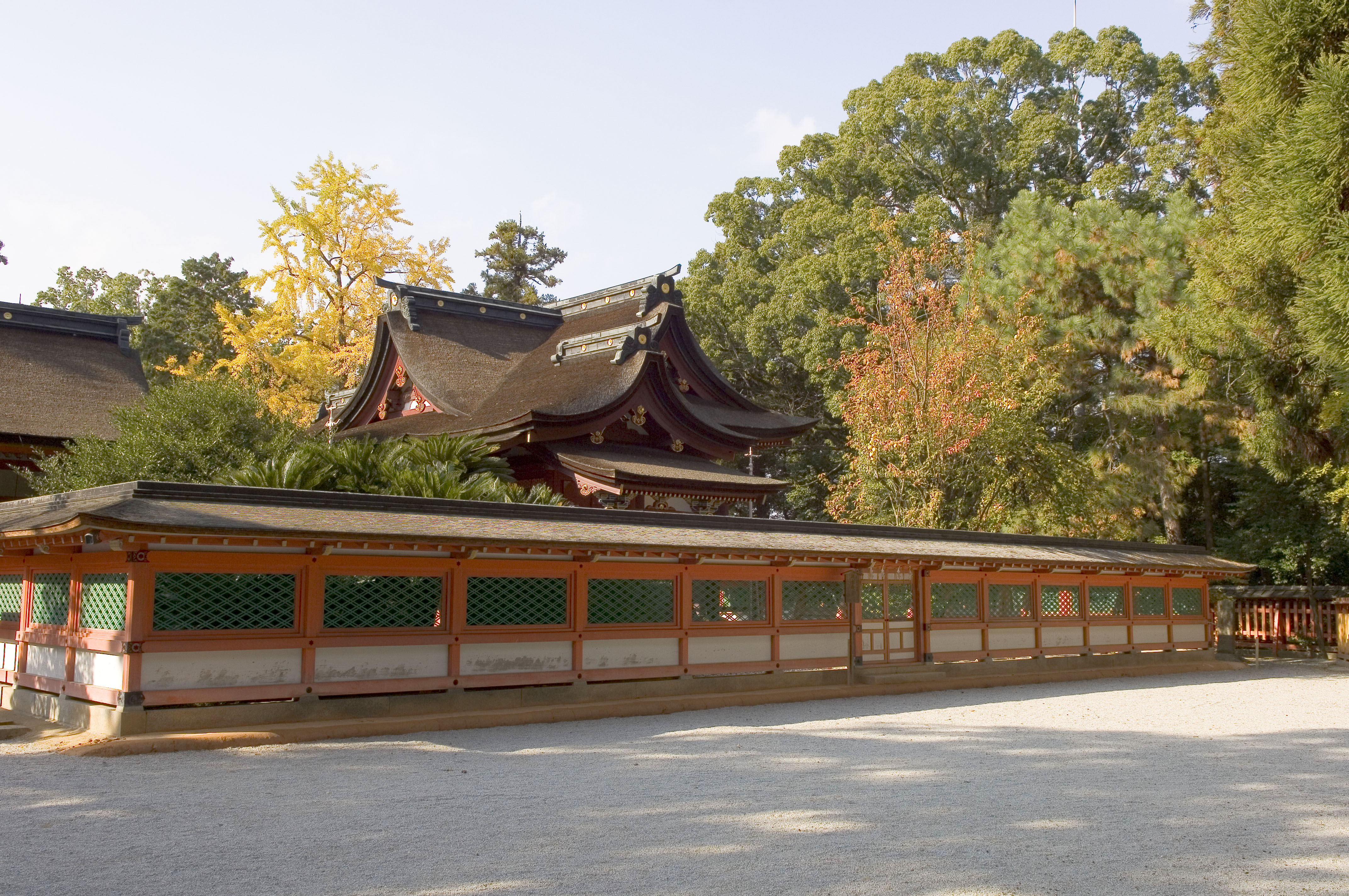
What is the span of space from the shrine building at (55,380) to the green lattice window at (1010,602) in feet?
54.5

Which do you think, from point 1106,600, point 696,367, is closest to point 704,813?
point 1106,600

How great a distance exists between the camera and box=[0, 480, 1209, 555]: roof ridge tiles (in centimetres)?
1152

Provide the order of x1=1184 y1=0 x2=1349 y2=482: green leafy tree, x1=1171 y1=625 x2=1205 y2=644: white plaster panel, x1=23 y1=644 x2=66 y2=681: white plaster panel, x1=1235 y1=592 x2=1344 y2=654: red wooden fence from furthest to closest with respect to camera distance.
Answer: x1=1235 y1=592 x2=1344 y2=654: red wooden fence, x1=1171 y1=625 x2=1205 y2=644: white plaster panel, x1=1184 y1=0 x2=1349 y2=482: green leafy tree, x1=23 y1=644 x2=66 y2=681: white plaster panel

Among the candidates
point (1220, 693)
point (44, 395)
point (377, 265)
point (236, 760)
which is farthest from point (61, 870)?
point (377, 265)

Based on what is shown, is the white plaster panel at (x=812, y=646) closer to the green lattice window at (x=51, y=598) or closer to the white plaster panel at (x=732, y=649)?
the white plaster panel at (x=732, y=649)

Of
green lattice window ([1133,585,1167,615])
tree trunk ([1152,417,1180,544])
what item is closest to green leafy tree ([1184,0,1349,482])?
green lattice window ([1133,585,1167,615])

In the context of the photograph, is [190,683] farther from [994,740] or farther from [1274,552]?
[1274,552]

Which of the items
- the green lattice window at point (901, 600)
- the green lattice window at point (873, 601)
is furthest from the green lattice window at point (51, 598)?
the green lattice window at point (901, 600)

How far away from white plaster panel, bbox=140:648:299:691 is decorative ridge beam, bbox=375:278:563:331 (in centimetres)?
1576

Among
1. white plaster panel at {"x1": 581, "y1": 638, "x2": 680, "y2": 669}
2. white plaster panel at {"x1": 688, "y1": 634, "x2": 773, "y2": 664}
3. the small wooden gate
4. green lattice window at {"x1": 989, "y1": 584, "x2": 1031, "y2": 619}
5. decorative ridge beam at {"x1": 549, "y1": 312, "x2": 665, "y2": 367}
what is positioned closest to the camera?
white plaster panel at {"x1": 581, "y1": 638, "x2": 680, "y2": 669}

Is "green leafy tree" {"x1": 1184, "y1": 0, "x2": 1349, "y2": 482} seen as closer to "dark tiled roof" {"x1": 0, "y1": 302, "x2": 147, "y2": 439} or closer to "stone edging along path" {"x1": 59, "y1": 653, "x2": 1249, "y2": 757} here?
"stone edging along path" {"x1": 59, "y1": 653, "x2": 1249, "y2": 757}

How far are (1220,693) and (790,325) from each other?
22.4 m

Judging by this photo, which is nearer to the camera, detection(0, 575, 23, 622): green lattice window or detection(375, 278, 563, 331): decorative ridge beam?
detection(0, 575, 23, 622): green lattice window

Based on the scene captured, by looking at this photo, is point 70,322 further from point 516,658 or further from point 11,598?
point 516,658
